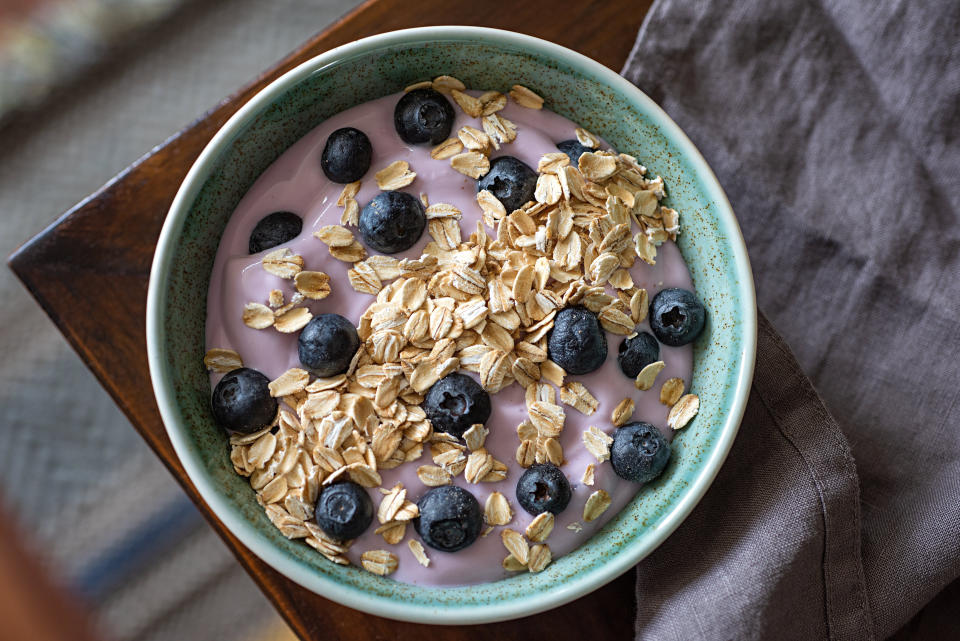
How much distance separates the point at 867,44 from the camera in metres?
1.14

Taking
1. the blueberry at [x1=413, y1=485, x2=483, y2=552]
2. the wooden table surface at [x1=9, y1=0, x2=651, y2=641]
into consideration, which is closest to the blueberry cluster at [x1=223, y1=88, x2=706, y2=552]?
the blueberry at [x1=413, y1=485, x2=483, y2=552]

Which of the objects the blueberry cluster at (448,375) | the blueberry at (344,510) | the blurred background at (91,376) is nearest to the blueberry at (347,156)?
the blueberry cluster at (448,375)

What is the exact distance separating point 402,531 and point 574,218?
399 millimetres

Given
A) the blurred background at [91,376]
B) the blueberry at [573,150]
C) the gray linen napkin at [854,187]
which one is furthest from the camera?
the blurred background at [91,376]

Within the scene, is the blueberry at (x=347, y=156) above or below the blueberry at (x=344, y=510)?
above

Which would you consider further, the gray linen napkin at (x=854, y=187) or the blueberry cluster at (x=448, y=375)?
the gray linen napkin at (x=854, y=187)

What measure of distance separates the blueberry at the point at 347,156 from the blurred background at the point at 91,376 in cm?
104

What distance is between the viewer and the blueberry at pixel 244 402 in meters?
0.92

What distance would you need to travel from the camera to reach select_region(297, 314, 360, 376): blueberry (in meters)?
0.90

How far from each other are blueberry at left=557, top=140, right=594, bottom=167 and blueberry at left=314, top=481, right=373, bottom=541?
45cm

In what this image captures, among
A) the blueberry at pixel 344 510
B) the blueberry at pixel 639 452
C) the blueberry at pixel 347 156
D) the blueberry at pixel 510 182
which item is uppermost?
the blueberry at pixel 347 156

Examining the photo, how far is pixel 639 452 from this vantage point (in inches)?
36.3

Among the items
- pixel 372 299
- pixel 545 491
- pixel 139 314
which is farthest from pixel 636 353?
pixel 139 314

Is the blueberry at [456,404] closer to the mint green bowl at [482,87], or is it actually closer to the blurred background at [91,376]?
the mint green bowl at [482,87]
